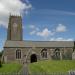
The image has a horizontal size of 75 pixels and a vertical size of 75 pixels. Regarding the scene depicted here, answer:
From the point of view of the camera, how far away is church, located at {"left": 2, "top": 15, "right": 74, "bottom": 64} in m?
98.4

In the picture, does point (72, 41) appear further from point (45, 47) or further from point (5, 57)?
point (5, 57)

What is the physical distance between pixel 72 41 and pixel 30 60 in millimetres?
21549

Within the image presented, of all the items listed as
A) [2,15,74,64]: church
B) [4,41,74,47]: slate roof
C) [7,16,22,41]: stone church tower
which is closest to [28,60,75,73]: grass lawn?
[2,15,74,64]: church

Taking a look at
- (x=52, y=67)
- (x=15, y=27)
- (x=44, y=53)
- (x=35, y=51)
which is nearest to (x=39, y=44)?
(x=35, y=51)

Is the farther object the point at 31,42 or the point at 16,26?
the point at 16,26

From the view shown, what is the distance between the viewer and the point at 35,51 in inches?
3969

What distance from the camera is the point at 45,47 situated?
102m

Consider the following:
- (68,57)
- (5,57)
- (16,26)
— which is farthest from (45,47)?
(16,26)

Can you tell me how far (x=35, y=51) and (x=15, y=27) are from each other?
25.6 m

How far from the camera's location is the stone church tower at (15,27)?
395ft

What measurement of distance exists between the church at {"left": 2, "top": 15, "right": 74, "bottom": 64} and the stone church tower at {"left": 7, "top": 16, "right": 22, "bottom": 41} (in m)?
16.1

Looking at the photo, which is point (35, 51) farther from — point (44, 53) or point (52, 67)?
point (52, 67)

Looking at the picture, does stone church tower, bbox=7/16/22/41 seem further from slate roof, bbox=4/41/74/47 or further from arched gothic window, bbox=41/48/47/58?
arched gothic window, bbox=41/48/47/58

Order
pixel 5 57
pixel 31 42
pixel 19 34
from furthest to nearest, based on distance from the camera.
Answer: pixel 19 34, pixel 31 42, pixel 5 57
